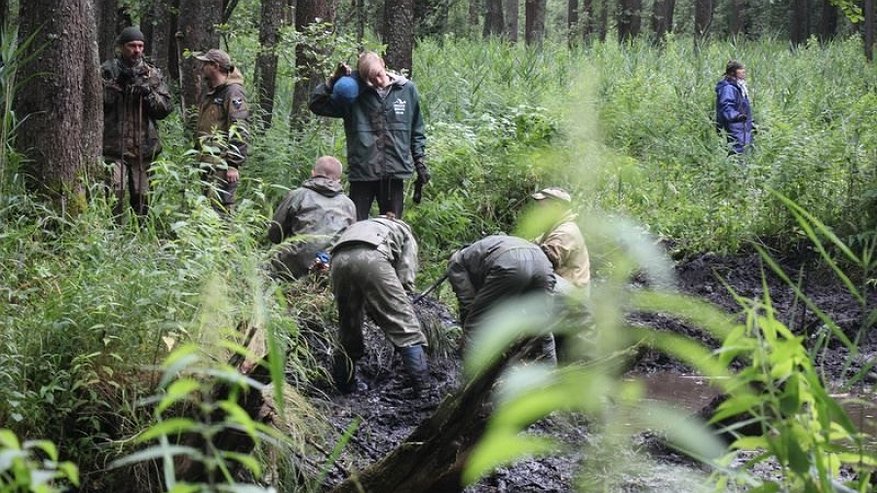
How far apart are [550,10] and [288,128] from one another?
4930 cm

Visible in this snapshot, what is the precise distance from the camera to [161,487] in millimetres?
5051

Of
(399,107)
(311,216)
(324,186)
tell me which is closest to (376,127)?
(399,107)

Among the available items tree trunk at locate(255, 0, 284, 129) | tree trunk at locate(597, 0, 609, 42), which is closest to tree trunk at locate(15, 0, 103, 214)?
tree trunk at locate(255, 0, 284, 129)

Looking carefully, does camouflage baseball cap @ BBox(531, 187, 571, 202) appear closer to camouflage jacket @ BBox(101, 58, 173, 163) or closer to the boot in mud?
the boot in mud

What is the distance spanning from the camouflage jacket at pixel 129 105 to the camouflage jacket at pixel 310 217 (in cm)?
228

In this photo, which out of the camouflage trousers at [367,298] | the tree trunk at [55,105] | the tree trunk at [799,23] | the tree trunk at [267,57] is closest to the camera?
the tree trunk at [55,105]

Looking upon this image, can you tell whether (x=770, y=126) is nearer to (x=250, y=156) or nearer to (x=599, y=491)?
(x=250, y=156)

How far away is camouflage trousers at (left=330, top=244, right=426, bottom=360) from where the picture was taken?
755 cm

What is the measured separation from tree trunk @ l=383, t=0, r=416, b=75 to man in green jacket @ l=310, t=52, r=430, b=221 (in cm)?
333

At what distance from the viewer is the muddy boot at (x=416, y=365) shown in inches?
311

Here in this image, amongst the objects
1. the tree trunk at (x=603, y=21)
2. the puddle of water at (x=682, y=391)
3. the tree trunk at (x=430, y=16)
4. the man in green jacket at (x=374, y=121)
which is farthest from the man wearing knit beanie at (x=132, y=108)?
the tree trunk at (x=603, y=21)

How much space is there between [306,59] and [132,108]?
11.0 feet

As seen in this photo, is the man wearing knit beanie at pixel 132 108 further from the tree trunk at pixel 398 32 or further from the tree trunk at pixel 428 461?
the tree trunk at pixel 428 461

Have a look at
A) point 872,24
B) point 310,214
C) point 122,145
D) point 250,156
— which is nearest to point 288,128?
point 250,156
